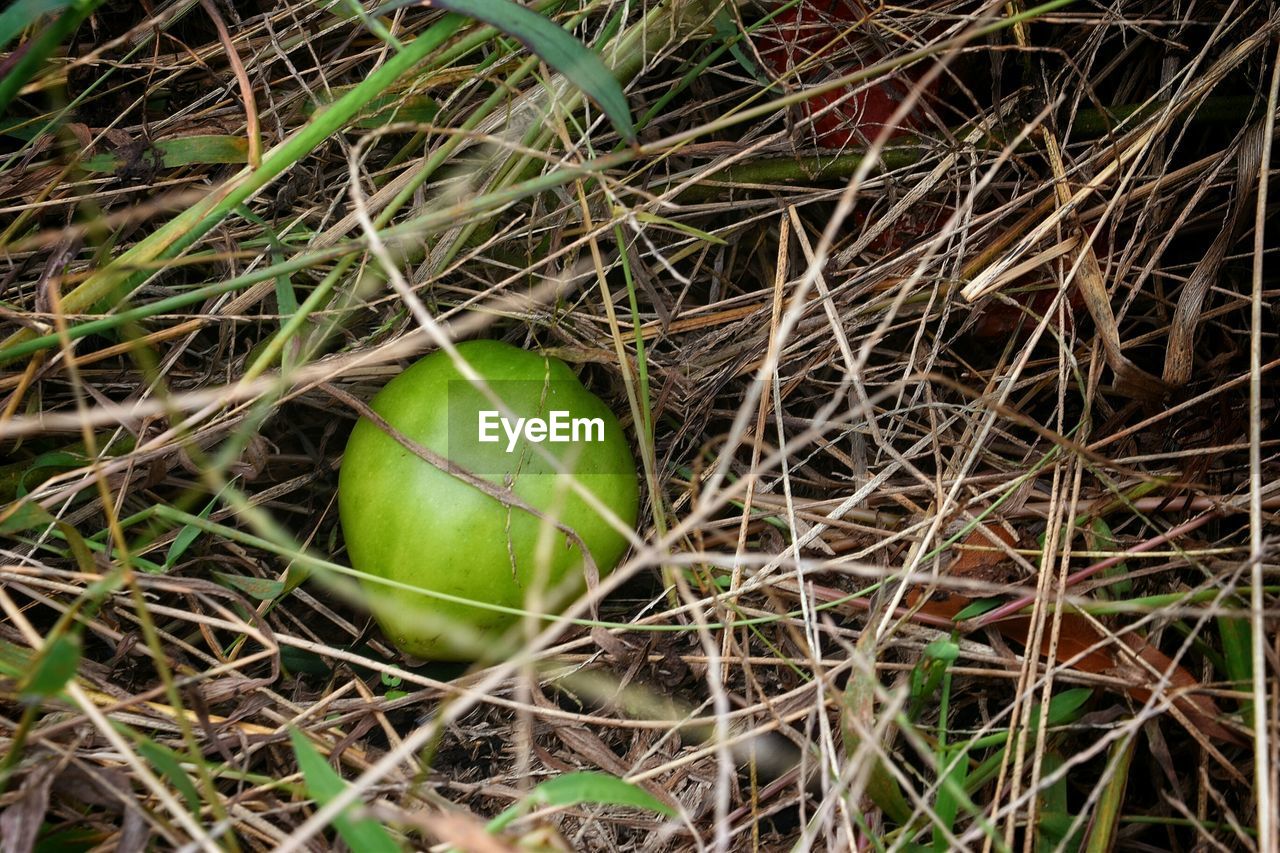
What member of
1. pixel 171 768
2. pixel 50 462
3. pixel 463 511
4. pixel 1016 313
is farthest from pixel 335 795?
pixel 1016 313

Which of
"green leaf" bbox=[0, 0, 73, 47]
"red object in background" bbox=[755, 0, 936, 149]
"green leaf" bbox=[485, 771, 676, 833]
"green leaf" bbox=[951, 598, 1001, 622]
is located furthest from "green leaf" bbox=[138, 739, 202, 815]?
"red object in background" bbox=[755, 0, 936, 149]

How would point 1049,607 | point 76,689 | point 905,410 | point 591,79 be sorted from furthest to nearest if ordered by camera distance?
point 905,410 → point 1049,607 → point 591,79 → point 76,689

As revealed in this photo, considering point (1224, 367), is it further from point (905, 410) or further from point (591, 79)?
point (591, 79)

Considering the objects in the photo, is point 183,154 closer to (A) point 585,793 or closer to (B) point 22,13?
(B) point 22,13

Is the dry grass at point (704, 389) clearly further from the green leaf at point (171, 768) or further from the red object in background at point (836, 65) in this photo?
the green leaf at point (171, 768)

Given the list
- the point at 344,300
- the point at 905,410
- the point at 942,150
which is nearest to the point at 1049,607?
the point at 905,410

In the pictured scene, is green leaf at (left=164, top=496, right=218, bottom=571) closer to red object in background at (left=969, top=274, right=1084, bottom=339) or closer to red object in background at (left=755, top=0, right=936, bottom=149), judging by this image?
red object in background at (left=755, top=0, right=936, bottom=149)
